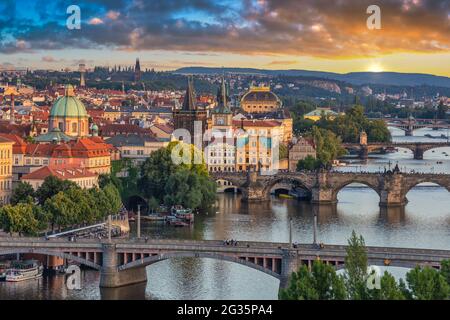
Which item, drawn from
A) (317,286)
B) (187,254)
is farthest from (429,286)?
(187,254)

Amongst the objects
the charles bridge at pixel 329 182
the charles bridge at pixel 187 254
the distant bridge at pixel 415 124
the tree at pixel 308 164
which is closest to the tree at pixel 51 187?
the charles bridge at pixel 187 254

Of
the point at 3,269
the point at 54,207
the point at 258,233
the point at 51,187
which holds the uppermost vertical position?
the point at 51,187

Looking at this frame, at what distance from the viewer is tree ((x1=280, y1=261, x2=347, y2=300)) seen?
68.8 ft

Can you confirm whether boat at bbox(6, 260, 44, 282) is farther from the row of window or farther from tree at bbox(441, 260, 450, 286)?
the row of window

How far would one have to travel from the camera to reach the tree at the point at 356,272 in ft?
69.1

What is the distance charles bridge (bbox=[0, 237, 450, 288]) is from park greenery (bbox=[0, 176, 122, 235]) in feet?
9.70

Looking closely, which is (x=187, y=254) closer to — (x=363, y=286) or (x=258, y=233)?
(x=363, y=286)

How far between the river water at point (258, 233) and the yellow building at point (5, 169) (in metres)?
4.15

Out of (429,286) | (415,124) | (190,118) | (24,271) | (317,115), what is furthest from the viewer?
(415,124)

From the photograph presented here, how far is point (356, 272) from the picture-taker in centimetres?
2228

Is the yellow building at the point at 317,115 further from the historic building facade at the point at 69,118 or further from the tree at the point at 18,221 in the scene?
the tree at the point at 18,221

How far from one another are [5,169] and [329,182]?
38.0ft

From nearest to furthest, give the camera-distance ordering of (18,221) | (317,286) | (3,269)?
(317,286) → (3,269) → (18,221)
